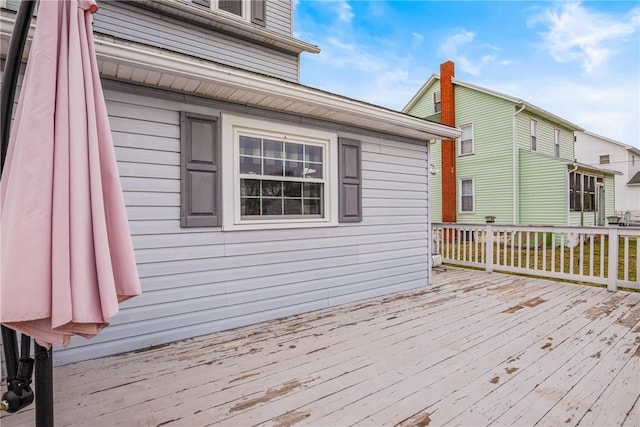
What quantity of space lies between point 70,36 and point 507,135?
13.0 meters

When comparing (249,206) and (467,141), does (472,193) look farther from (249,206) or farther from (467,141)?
(249,206)

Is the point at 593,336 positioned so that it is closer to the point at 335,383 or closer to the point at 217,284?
the point at 335,383

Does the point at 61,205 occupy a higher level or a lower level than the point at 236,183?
lower

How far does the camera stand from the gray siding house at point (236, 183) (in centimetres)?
289

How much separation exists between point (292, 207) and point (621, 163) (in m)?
25.7

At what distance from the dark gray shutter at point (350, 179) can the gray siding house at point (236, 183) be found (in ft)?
0.05

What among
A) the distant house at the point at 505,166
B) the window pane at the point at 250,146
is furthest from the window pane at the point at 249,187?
the distant house at the point at 505,166

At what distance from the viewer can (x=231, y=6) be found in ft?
18.0

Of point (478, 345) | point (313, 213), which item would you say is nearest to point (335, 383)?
point (478, 345)

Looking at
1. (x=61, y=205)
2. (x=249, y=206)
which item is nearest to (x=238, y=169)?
(x=249, y=206)

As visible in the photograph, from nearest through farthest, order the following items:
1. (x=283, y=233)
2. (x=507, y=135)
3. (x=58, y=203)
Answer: (x=58, y=203) → (x=283, y=233) → (x=507, y=135)

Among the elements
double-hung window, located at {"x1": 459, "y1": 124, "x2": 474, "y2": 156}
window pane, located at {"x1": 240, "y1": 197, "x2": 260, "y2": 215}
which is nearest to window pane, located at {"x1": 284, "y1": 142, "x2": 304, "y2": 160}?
window pane, located at {"x1": 240, "y1": 197, "x2": 260, "y2": 215}

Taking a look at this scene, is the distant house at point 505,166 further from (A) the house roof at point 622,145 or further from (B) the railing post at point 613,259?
(A) the house roof at point 622,145

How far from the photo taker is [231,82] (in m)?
3.02
